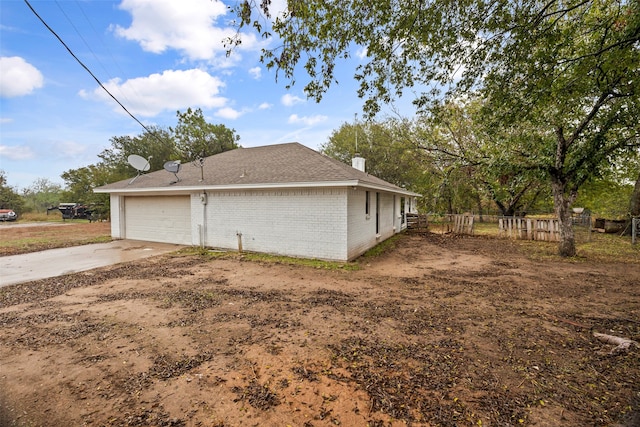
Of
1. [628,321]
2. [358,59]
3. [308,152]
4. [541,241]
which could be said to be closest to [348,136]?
[308,152]

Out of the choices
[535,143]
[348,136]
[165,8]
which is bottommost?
[535,143]

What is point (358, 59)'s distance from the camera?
5125 millimetres

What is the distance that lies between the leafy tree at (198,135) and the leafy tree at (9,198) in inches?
626

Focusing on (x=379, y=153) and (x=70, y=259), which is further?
(x=379, y=153)

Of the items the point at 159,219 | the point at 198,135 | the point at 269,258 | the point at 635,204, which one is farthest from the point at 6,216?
the point at 635,204

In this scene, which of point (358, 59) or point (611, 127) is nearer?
point (358, 59)

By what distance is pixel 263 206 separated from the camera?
32.1 ft

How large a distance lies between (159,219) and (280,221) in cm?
640

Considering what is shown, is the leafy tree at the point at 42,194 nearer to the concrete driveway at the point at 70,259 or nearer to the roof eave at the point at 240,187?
the roof eave at the point at 240,187

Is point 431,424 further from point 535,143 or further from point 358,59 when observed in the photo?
point 535,143

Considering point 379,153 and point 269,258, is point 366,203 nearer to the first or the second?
point 269,258

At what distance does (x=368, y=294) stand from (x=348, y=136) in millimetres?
22860

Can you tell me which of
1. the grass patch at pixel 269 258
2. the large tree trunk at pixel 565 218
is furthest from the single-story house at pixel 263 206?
the large tree trunk at pixel 565 218

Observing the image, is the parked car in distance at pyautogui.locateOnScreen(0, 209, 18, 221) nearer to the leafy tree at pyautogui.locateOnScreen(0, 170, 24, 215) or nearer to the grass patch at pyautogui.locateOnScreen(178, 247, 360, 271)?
the leafy tree at pyautogui.locateOnScreen(0, 170, 24, 215)
